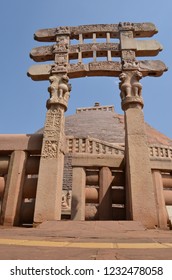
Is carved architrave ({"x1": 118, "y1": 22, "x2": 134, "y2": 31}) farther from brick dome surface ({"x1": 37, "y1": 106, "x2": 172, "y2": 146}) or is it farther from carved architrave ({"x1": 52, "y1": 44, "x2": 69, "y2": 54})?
brick dome surface ({"x1": 37, "y1": 106, "x2": 172, "y2": 146})

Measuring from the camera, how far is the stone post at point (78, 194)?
5.50 m

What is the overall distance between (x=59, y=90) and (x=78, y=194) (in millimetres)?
2750

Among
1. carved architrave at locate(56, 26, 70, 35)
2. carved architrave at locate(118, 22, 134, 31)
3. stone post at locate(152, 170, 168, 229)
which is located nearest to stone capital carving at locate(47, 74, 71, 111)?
carved architrave at locate(56, 26, 70, 35)

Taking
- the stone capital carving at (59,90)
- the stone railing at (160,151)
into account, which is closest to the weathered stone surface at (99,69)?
the stone capital carving at (59,90)

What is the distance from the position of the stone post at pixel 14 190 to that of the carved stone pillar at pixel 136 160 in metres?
2.41

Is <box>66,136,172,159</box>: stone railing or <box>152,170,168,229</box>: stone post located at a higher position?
<box>66,136,172,159</box>: stone railing

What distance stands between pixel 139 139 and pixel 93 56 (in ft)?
10.1

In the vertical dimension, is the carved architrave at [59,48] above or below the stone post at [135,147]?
above

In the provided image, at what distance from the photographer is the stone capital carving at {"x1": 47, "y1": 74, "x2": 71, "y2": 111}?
550cm

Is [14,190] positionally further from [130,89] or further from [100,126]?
[100,126]

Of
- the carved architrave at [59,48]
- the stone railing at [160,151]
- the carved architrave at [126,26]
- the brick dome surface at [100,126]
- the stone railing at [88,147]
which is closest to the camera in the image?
the carved architrave at [59,48]

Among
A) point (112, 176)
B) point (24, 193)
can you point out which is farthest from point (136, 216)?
point (24, 193)

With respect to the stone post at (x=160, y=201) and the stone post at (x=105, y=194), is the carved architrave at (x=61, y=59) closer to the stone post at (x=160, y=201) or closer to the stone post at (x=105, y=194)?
the stone post at (x=105, y=194)

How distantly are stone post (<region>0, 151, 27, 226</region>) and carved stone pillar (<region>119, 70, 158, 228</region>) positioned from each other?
2.41 m
